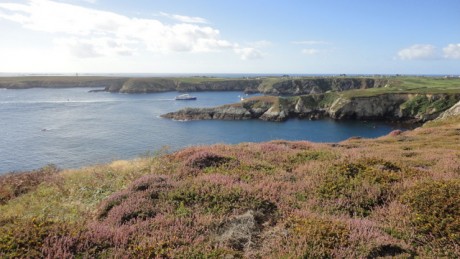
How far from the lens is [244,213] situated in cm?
952

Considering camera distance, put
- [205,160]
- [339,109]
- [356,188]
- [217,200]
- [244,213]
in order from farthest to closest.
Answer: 1. [339,109]
2. [205,160]
3. [356,188]
4. [217,200]
5. [244,213]

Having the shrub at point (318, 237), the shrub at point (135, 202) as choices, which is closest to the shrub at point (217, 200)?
the shrub at point (135, 202)

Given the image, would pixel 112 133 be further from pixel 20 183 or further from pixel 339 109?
pixel 339 109

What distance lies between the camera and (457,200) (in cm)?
895

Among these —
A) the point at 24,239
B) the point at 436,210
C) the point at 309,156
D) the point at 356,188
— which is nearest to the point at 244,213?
the point at 356,188

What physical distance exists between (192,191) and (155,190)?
4.81ft

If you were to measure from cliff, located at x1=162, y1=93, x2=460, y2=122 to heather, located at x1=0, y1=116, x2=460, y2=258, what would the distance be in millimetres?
97311

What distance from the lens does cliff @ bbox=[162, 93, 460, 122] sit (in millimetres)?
106312

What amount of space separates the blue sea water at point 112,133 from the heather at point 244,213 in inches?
1634

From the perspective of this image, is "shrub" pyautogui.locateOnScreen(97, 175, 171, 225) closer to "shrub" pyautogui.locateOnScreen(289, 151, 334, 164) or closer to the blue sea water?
"shrub" pyautogui.locateOnScreen(289, 151, 334, 164)

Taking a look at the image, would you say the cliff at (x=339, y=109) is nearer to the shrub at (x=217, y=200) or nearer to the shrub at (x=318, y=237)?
the shrub at (x=217, y=200)

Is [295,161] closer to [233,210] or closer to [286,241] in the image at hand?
[233,210]

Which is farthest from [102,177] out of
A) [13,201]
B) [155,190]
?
[155,190]

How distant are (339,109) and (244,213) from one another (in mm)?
113675
